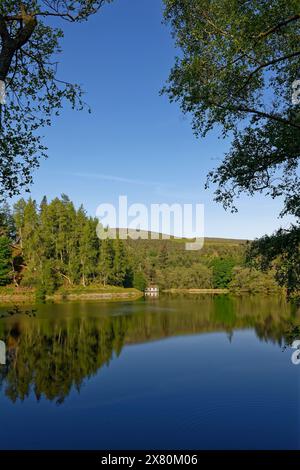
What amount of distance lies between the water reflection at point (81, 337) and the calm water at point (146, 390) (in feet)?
0.31

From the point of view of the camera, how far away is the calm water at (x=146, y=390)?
13695 mm

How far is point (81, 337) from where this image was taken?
105ft

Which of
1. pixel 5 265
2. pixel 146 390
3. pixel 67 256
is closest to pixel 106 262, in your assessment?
pixel 67 256

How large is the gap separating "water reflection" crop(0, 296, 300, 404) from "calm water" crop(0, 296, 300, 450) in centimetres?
9

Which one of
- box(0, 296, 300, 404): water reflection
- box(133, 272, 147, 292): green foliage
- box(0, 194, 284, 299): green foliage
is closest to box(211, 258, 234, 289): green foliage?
box(0, 194, 284, 299): green foliage

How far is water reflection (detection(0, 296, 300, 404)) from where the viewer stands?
19.8 metres

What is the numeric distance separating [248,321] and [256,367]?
2036 centimetres

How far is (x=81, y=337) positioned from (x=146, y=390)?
1412cm

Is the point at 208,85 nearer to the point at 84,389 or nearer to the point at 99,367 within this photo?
the point at 84,389

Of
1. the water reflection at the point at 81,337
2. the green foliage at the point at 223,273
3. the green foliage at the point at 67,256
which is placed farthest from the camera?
the green foliage at the point at 223,273

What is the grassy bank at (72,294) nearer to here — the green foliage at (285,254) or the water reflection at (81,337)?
the water reflection at (81,337)

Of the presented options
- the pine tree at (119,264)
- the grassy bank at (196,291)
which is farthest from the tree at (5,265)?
the grassy bank at (196,291)

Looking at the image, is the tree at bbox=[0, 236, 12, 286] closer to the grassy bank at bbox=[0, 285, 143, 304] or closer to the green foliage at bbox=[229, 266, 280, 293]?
the grassy bank at bbox=[0, 285, 143, 304]

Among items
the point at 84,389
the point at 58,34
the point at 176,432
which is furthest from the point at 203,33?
the point at 84,389
